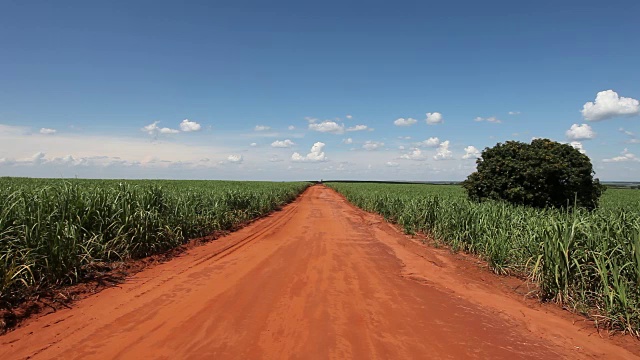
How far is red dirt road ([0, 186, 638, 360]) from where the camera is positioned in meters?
3.89

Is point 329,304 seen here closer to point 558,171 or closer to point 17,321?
point 17,321

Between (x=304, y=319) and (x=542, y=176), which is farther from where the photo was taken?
(x=542, y=176)

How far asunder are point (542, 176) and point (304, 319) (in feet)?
43.3

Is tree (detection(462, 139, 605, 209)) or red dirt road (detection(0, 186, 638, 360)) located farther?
tree (detection(462, 139, 605, 209))

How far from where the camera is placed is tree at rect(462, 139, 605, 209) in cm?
1398

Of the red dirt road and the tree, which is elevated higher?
the tree

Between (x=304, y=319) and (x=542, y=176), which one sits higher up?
(x=542, y=176)

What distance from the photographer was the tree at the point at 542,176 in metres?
14.0

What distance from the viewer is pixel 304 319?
15.6 ft

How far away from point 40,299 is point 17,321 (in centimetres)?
71

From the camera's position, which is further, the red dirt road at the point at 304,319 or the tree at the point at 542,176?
the tree at the point at 542,176

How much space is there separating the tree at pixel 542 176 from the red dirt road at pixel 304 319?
8158 millimetres

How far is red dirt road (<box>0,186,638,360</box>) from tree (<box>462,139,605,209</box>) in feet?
26.8

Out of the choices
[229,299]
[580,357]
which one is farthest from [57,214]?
[580,357]
